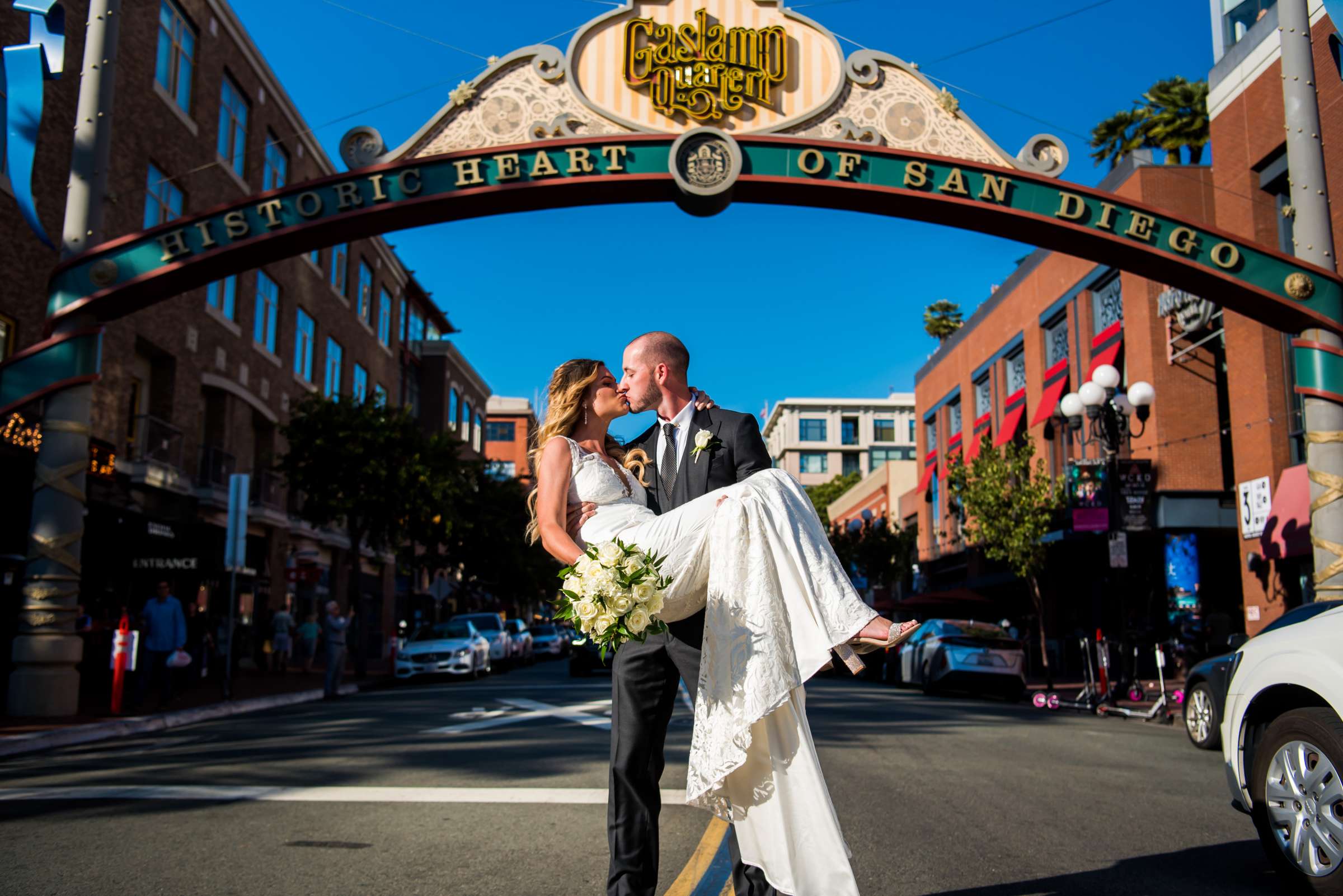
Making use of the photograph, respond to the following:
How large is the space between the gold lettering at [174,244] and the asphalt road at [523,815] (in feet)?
21.3

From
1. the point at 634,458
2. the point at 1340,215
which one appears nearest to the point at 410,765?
the point at 634,458

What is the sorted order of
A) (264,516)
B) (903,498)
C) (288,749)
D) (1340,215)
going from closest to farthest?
(288,749), (1340,215), (264,516), (903,498)

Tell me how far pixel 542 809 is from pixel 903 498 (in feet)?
150

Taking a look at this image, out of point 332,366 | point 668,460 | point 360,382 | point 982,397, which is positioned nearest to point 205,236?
point 668,460

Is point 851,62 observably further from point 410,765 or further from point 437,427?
point 437,427

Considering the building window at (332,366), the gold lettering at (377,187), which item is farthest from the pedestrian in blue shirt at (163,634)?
the building window at (332,366)

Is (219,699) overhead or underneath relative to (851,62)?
underneath

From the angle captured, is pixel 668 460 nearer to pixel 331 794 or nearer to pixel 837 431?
pixel 331 794

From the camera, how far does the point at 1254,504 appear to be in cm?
1980

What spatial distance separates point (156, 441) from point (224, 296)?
5939mm

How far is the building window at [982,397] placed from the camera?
3866 cm

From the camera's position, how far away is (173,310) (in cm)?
2567

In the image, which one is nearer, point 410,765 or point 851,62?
point 410,765

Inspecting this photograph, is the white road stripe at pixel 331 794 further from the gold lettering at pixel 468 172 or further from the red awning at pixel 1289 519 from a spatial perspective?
the red awning at pixel 1289 519
